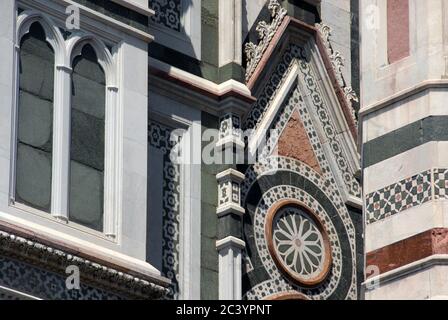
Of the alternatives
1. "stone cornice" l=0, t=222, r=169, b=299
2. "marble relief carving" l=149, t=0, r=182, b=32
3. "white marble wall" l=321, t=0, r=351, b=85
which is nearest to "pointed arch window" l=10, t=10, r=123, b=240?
"stone cornice" l=0, t=222, r=169, b=299

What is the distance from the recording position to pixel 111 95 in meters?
18.9

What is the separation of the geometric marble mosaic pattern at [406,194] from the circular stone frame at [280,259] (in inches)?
71.2

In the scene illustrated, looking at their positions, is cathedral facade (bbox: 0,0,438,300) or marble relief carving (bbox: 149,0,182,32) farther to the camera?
marble relief carving (bbox: 149,0,182,32)

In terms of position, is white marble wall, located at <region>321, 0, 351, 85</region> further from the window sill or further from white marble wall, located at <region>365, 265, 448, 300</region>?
white marble wall, located at <region>365, 265, 448, 300</region>

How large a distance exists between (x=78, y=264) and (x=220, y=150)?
221 centimetres

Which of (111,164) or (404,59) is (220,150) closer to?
(111,164)

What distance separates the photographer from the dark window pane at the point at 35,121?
716 inches

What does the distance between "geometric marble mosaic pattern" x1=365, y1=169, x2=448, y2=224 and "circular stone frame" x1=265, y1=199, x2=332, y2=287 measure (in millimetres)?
1808

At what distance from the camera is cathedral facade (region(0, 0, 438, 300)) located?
18.0 m

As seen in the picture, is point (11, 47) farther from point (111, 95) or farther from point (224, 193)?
point (224, 193)

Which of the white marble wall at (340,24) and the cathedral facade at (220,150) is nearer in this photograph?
the cathedral facade at (220,150)

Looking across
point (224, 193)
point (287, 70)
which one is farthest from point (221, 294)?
point (287, 70)

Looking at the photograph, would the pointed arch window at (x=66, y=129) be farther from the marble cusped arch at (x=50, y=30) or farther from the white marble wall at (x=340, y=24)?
the white marble wall at (x=340, y=24)

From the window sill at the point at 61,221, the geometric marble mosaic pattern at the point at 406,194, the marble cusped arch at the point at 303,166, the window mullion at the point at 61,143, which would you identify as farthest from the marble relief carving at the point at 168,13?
the geometric marble mosaic pattern at the point at 406,194
